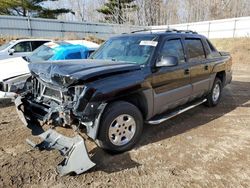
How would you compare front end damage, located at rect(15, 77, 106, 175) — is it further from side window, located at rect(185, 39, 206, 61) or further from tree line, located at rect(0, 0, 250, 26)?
tree line, located at rect(0, 0, 250, 26)

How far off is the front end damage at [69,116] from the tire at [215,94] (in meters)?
3.61

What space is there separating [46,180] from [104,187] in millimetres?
758

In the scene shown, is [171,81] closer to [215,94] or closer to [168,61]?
→ [168,61]

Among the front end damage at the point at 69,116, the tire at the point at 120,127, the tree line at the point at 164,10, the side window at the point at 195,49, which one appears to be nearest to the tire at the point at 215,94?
the side window at the point at 195,49

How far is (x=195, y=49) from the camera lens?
5121 mm

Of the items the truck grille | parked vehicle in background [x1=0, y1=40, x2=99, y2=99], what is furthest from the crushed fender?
parked vehicle in background [x1=0, y1=40, x2=99, y2=99]

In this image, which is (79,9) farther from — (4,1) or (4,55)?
(4,55)

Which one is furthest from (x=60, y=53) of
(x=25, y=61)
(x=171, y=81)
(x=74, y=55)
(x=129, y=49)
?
(x=171, y=81)

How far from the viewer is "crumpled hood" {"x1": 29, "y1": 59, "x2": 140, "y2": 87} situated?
10.3 ft

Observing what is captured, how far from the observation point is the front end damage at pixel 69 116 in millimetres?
2996

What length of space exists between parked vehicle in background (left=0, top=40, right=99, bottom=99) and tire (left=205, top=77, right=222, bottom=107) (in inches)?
154

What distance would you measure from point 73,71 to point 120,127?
1082 millimetres

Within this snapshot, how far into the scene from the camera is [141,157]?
359 centimetres

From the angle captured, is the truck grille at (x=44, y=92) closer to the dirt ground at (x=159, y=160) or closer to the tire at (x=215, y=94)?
the dirt ground at (x=159, y=160)
